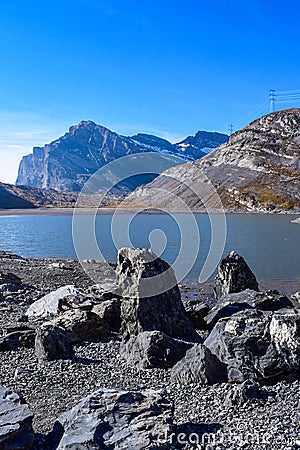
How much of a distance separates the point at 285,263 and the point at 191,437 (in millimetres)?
39520

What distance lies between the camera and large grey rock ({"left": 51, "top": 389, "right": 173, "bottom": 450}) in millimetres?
7766

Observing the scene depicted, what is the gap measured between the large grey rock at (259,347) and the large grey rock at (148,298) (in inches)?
122

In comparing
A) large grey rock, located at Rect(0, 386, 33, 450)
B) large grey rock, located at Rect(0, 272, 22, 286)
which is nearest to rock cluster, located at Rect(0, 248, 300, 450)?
large grey rock, located at Rect(0, 386, 33, 450)

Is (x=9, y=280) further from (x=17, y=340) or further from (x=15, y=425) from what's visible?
(x=15, y=425)

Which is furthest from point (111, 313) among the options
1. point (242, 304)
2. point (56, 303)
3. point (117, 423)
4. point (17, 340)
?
point (117, 423)

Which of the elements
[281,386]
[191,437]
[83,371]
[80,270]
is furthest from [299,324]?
[80,270]

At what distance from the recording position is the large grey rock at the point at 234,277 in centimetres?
2577

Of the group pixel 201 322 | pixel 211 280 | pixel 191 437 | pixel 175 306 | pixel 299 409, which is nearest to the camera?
pixel 191 437

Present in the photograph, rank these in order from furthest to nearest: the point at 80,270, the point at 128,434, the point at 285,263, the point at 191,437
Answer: the point at 285,263 → the point at 80,270 → the point at 191,437 → the point at 128,434

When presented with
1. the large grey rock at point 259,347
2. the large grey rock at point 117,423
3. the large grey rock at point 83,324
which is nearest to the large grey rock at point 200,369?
the large grey rock at point 259,347

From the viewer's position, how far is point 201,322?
62.3 feet

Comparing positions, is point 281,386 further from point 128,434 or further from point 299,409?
point 128,434

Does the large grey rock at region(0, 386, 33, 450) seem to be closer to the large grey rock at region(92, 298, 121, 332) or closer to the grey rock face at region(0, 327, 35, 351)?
the grey rock face at region(0, 327, 35, 351)

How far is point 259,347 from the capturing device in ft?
39.3
